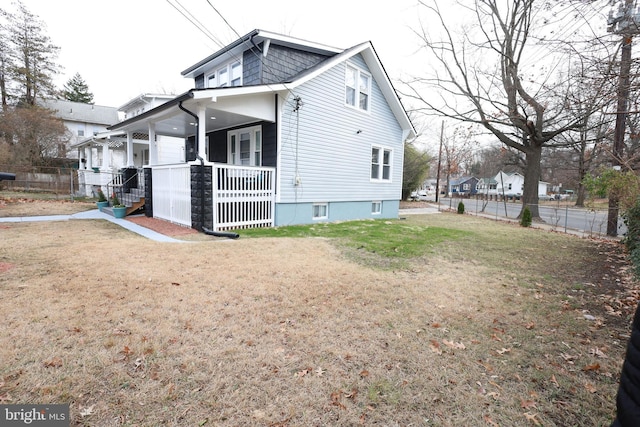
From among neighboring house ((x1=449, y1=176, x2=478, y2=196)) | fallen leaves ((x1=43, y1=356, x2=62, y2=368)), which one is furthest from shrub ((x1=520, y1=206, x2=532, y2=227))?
neighboring house ((x1=449, y1=176, x2=478, y2=196))

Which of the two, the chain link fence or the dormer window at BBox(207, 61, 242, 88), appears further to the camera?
the chain link fence

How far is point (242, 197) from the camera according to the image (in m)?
9.06

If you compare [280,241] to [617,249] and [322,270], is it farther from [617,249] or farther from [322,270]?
[617,249]

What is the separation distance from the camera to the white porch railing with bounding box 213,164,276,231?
8.50 metres

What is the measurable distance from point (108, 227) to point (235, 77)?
6.97 metres

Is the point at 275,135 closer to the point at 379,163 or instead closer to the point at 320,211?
the point at 320,211

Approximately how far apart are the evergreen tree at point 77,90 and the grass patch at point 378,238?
50632 millimetres

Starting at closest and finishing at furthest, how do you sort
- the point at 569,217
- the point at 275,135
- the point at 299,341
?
the point at 299,341
the point at 275,135
the point at 569,217

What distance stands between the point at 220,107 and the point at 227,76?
4609 millimetres

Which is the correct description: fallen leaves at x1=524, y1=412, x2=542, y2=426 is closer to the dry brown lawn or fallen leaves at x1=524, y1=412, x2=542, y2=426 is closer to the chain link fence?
the dry brown lawn

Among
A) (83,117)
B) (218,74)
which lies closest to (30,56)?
(83,117)

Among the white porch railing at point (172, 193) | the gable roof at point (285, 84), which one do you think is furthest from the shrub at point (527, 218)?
the white porch railing at point (172, 193)

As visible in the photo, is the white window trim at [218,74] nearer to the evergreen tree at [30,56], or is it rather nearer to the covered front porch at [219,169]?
the covered front porch at [219,169]

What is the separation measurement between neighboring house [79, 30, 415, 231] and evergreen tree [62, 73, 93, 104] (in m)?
42.1
